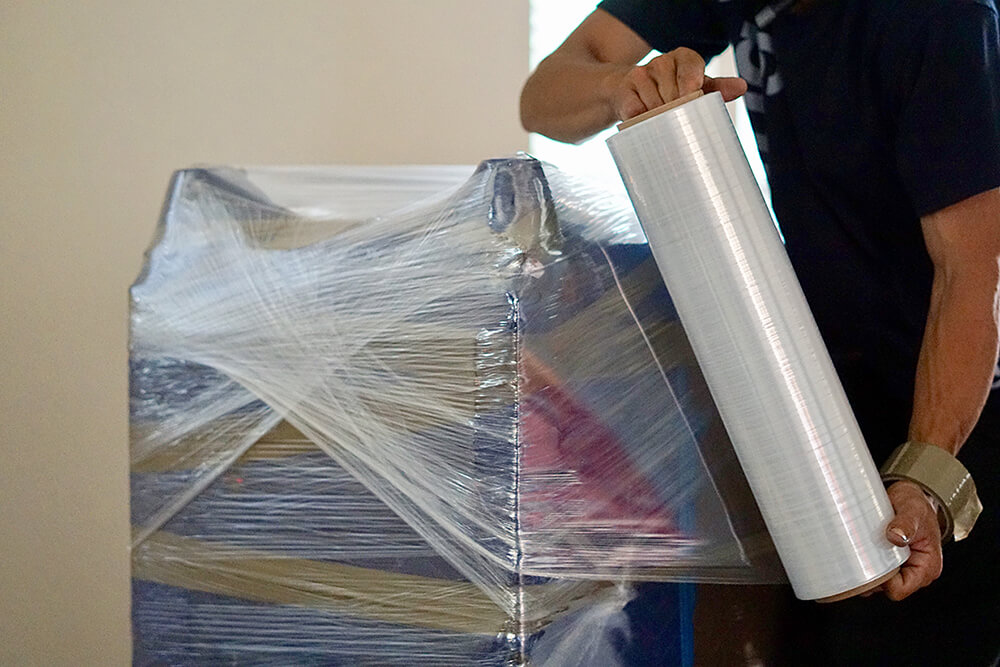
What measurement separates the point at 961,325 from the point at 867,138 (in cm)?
19

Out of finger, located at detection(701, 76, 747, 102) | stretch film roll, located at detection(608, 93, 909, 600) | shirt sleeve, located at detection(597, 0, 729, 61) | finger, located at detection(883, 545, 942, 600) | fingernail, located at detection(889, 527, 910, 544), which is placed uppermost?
shirt sleeve, located at detection(597, 0, 729, 61)

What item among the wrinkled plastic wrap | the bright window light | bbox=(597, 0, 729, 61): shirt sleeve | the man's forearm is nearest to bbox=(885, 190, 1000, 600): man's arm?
the man's forearm

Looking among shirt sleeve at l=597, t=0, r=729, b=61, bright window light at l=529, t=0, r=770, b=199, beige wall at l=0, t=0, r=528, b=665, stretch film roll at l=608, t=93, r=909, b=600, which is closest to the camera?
stretch film roll at l=608, t=93, r=909, b=600

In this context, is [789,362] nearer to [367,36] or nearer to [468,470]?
[468,470]

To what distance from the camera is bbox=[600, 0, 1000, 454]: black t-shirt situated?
2.26ft

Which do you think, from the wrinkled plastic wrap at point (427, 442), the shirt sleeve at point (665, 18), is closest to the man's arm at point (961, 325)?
the wrinkled plastic wrap at point (427, 442)

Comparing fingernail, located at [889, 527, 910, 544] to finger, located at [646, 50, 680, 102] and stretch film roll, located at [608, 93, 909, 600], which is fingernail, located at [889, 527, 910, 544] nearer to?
stretch film roll, located at [608, 93, 909, 600]

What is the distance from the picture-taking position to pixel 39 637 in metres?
1.39

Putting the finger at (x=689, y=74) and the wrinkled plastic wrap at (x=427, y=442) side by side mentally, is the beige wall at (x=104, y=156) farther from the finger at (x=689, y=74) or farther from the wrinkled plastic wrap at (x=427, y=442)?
the finger at (x=689, y=74)

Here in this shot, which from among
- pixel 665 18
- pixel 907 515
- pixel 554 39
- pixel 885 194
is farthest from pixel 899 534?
pixel 554 39

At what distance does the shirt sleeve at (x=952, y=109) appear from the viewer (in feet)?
2.23

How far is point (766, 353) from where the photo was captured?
0.62 meters

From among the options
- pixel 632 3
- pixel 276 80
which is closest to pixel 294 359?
pixel 632 3

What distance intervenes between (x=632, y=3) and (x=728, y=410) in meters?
0.49
